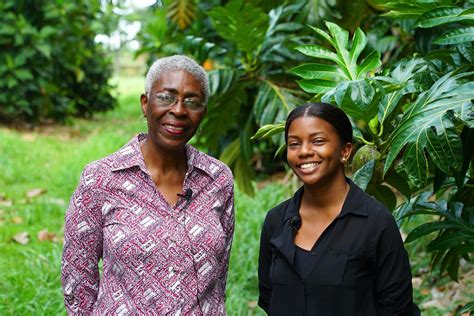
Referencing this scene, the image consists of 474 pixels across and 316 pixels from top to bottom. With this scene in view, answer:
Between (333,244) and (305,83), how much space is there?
0.74 m

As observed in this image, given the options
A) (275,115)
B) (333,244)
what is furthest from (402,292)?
(275,115)

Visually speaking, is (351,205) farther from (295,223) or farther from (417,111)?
(417,111)

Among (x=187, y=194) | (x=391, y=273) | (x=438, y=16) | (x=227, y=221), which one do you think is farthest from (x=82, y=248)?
(x=438, y=16)

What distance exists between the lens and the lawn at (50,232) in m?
4.14

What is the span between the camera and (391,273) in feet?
6.26

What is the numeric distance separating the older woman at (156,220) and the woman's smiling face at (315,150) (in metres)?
0.36

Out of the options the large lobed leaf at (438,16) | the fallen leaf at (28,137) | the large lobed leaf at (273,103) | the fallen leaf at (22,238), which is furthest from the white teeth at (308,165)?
the fallen leaf at (28,137)

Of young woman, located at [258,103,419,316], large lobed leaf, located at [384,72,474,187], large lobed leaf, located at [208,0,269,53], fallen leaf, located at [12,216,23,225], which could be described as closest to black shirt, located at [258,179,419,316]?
young woman, located at [258,103,419,316]

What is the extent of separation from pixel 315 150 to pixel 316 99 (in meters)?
0.60

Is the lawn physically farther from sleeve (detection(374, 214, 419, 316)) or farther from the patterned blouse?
sleeve (detection(374, 214, 419, 316))

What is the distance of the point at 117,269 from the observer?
214cm

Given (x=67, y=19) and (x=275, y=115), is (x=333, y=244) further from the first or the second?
(x=67, y=19)

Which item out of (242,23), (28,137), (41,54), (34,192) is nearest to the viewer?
(242,23)

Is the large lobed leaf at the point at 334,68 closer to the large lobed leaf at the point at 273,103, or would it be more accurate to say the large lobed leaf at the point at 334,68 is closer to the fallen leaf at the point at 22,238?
the large lobed leaf at the point at 273,103
